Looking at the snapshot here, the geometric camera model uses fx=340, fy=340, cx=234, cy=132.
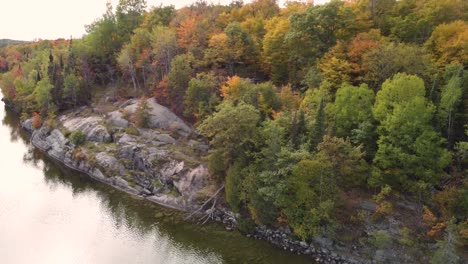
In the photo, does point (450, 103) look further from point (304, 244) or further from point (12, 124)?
point (12, 124)

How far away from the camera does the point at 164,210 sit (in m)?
41.7

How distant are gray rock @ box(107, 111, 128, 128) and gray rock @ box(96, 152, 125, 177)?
7078mm

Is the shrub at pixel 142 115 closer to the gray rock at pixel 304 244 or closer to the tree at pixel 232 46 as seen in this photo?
the tree at pixel 232 46

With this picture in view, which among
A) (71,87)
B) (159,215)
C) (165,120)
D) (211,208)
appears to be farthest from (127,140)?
(71,87)

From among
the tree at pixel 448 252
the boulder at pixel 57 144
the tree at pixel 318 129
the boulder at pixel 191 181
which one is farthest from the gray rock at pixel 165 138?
the tree at pixel 448 252

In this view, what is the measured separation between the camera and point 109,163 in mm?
49688

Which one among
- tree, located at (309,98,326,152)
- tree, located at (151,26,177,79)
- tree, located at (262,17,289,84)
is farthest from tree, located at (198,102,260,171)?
tree, located at (151,26,177,79)

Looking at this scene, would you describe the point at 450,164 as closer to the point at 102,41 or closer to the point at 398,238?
the point at 398,238

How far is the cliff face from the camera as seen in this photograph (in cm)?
4347

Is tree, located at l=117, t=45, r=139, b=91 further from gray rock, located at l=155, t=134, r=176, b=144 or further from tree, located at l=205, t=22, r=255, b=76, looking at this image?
gray rock, located at l=155, t=134, r=176, b=144

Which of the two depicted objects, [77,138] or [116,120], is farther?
[116,120]

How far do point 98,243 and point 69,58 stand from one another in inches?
Result: 2166

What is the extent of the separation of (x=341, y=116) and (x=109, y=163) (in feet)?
109

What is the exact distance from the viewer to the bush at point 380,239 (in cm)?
2933
